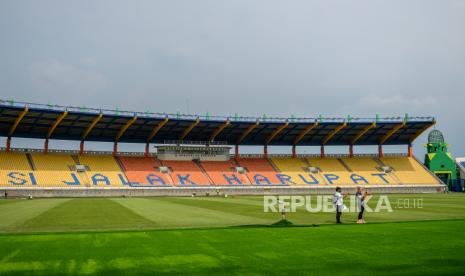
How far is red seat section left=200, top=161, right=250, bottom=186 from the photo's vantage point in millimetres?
62594

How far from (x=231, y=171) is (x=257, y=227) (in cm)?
4942

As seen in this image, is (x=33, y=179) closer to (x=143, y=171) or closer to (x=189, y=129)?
(x=143, y=171)

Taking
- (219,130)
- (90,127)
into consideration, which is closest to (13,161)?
(90,127)

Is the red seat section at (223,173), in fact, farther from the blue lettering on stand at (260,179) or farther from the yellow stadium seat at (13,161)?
the yellow stadium seat at (13,161)

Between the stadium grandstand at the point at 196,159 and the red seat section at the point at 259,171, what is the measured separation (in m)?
0.16

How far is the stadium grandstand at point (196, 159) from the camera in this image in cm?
5472

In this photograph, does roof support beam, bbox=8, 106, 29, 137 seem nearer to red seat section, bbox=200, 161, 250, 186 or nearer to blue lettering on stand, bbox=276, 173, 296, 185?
red seat section, bbox=200, 161, 250, 186

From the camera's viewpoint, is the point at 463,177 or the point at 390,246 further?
the point at 463,177

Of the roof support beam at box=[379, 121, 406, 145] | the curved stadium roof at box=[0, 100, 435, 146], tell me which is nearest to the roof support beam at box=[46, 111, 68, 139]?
the curved stadium roof at box=[0, 100, 435, 146]

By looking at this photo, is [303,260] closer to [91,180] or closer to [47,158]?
[91,180]

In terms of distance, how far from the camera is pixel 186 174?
63219mm

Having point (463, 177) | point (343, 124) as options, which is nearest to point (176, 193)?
point (343, 124)

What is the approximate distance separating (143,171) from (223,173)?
12.8m

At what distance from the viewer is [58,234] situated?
1501cm
